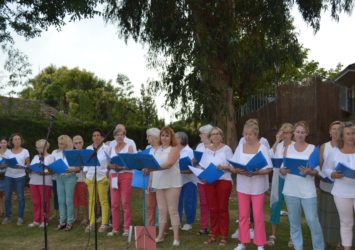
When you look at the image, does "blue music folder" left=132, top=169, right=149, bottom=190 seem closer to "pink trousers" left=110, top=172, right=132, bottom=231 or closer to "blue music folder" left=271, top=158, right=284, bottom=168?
"pink trousers" left=110, top=172, right=132, bottom=231

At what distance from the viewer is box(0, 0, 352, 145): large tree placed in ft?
51.6

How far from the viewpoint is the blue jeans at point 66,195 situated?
9234 mm

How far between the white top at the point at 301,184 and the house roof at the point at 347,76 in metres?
9.95

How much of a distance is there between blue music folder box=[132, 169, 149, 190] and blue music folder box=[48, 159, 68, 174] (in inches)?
55.2

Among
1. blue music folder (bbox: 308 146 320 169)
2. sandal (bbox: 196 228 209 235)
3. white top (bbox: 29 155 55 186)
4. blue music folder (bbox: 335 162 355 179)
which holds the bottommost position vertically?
sandal (bbox: 196 228 209 235)

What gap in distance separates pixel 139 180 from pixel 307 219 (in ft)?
9.97

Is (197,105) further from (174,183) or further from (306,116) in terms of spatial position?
(174,183)

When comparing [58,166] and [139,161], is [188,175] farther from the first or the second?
[58,166]

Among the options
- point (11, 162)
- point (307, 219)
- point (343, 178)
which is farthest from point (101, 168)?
point (343, 178)

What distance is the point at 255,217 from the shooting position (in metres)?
6.95

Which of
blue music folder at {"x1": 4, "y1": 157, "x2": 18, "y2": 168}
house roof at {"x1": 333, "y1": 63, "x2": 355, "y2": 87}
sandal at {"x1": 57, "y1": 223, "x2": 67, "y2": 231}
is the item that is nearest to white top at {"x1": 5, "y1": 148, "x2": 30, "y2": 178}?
blue music folder at {"x1": 4, "y1": 157, "x2": 18, "y2": 168}

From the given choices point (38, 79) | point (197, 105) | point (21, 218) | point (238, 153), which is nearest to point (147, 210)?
point (238, 153)

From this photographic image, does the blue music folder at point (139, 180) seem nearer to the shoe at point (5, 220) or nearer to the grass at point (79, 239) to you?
the grass at point (79, 239)

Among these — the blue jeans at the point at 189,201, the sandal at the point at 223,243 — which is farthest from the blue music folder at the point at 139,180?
the sandal at the point at 223,243
